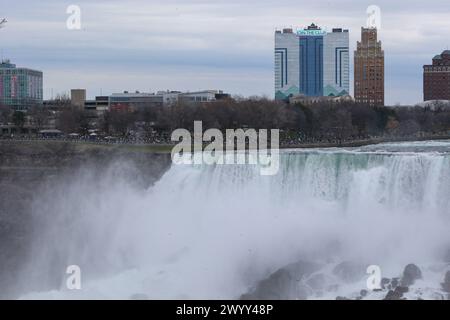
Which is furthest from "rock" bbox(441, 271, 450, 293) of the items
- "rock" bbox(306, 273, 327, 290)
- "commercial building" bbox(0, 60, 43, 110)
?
"commercial building" bbox(0, 60, 43, 110)

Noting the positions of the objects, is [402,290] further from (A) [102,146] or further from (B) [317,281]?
(A) [102,146]

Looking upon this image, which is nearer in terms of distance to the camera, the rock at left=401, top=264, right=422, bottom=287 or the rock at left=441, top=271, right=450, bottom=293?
the rock at left=441, top=271, right=450, bottom=293

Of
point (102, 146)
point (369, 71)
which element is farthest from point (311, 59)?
point (102, 146)

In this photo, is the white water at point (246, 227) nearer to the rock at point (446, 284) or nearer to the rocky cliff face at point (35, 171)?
the rock at point (446, 284)

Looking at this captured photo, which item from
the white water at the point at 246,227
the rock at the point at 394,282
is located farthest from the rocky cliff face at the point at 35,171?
the rock at the point at 394,282

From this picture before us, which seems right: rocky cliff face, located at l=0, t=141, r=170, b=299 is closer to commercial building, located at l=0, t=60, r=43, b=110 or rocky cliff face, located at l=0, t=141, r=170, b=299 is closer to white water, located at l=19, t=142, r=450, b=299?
white water, located at l=19, t=142, r=450, b=299
